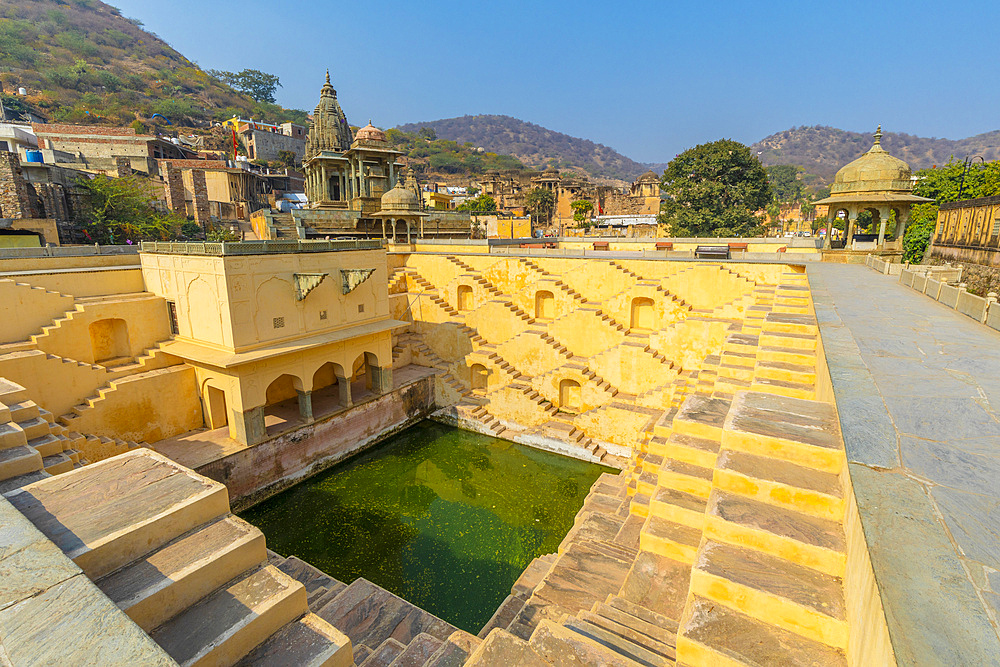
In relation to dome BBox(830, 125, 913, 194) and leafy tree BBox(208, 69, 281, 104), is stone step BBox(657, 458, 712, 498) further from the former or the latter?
leafy tree BBox(208, 69, 281, 104)

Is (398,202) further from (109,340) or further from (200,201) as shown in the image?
(200,201)

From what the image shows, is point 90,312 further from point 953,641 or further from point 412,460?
point 953,641

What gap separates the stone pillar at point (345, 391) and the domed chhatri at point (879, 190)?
1915cm

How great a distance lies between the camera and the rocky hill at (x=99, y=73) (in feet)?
224

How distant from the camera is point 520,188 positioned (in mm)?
81938

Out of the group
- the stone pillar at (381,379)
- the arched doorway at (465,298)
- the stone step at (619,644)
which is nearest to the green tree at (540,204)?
the arched doorway at (465,298)

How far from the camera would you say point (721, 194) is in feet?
129

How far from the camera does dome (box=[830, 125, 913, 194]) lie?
18.0m

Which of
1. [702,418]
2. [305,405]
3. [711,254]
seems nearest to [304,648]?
[702,418]

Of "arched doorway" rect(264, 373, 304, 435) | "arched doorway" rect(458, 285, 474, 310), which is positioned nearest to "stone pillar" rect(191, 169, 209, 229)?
"arched doorway" rect(458, 285, 474, 310)

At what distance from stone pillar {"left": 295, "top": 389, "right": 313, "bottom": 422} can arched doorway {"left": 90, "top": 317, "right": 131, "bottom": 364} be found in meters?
5.02

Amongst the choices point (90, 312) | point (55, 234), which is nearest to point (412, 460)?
point (90, 312)

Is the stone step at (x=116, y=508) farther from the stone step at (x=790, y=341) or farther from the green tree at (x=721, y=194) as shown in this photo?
the green tree at (x=721, y=194)

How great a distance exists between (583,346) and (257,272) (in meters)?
11.2
